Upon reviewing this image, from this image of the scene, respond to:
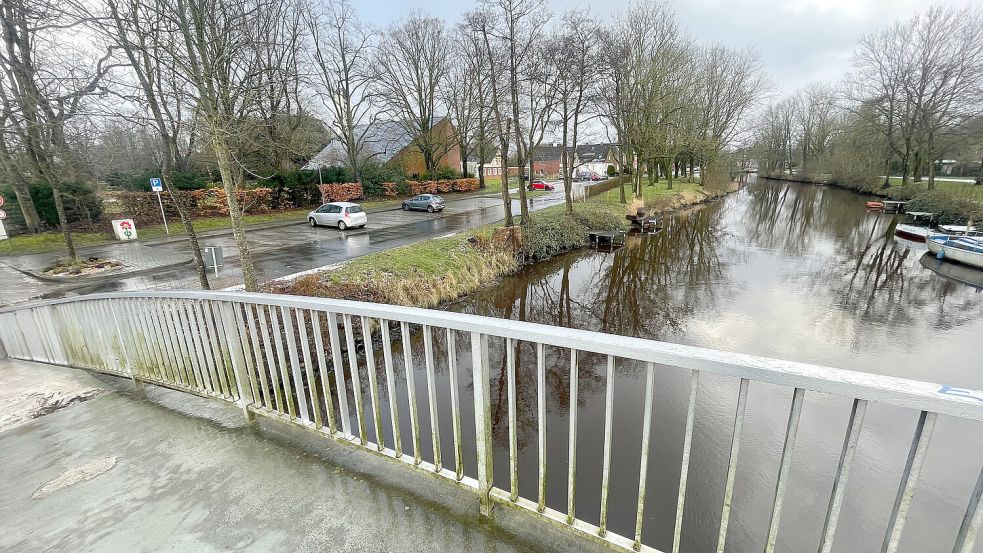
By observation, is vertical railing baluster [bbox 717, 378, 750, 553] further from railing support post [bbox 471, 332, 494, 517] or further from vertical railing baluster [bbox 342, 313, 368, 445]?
vertical railing baluster [bbox 342, 313, 368, 445]

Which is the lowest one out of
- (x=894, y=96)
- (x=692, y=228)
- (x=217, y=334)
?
(x=692, y=228)

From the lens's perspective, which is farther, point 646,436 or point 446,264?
point 446,264

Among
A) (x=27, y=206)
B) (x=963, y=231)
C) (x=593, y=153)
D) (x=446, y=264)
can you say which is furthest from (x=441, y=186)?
(x=593, y=153)

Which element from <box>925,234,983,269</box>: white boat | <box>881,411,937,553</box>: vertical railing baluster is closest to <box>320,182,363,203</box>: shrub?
<box>881,411,937,553</box>: vertical railing baluster

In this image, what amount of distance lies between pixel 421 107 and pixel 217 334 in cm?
3691

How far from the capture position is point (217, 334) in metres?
2.98

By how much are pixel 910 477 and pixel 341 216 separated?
2121 cm

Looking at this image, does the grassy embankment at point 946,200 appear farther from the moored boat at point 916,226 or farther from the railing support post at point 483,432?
the railing support post at point 483,432

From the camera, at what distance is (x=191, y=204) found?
70.3ft

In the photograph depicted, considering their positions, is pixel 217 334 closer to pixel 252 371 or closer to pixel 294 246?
pixel 252 371

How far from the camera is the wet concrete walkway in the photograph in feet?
6.84

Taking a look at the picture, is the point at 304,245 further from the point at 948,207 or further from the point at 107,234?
the point at 948,207

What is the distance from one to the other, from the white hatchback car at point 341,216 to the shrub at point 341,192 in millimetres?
6558

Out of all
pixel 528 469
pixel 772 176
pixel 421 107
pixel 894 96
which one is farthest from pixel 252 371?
pixel 772 176
